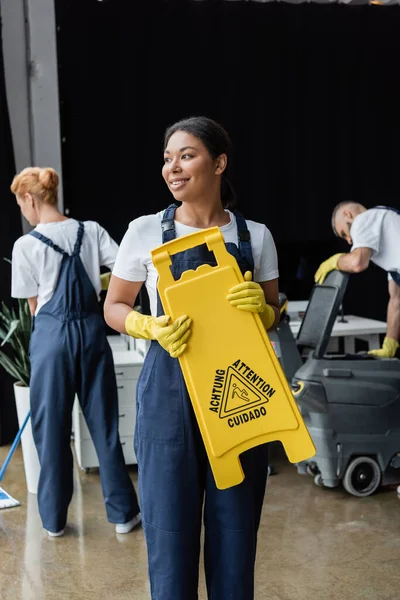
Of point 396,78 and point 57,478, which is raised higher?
point 396,78

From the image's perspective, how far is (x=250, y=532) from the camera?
70.8 inches

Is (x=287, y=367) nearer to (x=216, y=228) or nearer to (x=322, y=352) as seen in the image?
(x=322, y=352)

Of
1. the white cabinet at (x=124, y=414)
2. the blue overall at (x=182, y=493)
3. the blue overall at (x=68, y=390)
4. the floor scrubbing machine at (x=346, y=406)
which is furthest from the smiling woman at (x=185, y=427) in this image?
the white cabinet at (x=124, y=414)

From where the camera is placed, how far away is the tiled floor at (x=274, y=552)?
2637mm

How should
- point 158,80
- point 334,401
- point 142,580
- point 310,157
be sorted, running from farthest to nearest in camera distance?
point 310,157, point 158,80, point 334,401, point 142,580

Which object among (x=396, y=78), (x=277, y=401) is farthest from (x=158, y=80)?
(x=277, y=401)

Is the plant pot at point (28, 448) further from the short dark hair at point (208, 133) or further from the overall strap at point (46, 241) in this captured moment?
the short dark hair at point (208, 133)

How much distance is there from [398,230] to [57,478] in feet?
6.45

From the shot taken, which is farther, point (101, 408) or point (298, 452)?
point (101, 408)

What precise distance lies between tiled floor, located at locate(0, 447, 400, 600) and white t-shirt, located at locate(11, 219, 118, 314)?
1018mm

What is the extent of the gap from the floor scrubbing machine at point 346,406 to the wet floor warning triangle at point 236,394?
1.80 metres

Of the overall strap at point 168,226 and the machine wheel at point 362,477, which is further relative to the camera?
the machine wheel at point 362,477

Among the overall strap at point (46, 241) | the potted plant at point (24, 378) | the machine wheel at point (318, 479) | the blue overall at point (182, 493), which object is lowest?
the machine wheel at point (318, 479)

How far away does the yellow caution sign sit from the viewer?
5.51ft
